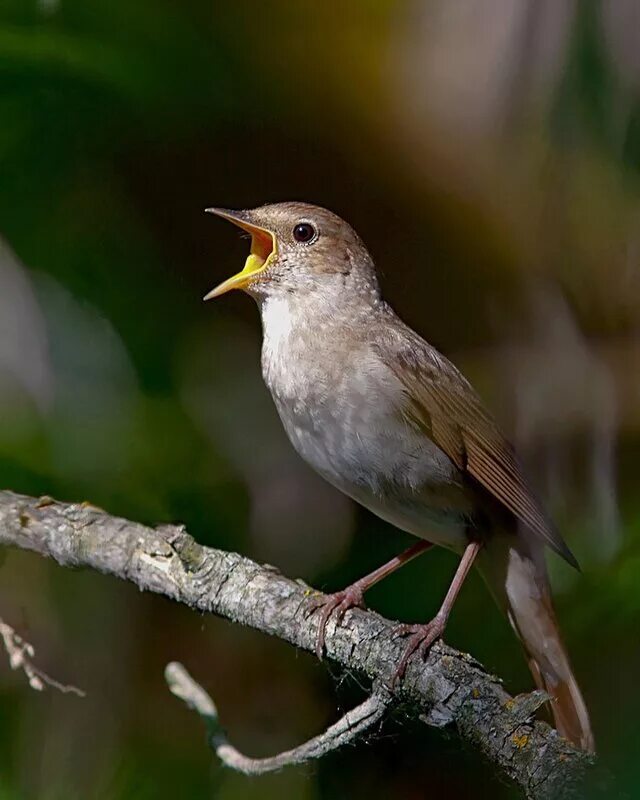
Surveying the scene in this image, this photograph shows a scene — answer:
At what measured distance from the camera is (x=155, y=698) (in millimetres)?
914

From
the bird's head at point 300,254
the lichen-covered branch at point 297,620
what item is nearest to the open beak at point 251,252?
the bird's head at point 300,254

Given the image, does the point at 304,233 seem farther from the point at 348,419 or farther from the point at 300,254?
the point at 348,419

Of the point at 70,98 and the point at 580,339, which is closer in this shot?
the point at 580,339

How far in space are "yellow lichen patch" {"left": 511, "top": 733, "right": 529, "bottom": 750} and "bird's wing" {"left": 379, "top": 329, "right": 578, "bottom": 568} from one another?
0.60ft

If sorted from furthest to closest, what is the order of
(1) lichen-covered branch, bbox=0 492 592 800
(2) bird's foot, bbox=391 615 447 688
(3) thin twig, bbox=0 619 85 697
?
(3) thin twig, bbox=0 619 85 697
(2) bird's foot, bbox=391 615 447 688
(1) lichen-covered branch, bbox=0 492 592 800

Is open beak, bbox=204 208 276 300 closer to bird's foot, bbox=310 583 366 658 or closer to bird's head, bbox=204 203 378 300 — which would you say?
bird's head, bbox=204 203 378 300

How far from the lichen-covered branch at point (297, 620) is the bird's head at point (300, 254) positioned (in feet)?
0.77

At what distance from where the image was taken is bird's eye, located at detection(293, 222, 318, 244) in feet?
2.72

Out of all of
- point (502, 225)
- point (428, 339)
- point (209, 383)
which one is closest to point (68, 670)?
point (209, 383)

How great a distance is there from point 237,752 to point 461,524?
279 mm

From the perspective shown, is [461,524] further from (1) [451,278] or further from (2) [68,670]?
(2) [68,670]

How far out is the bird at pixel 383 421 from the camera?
80 centimetres

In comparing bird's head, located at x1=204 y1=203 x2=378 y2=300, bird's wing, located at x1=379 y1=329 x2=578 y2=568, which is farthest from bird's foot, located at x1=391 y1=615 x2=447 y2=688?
bird's head, located at x1=204 y1=203 x2=378 y2=300

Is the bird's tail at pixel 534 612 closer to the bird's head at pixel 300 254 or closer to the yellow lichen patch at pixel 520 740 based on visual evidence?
the yellow lichen patch at pixel 520 740
